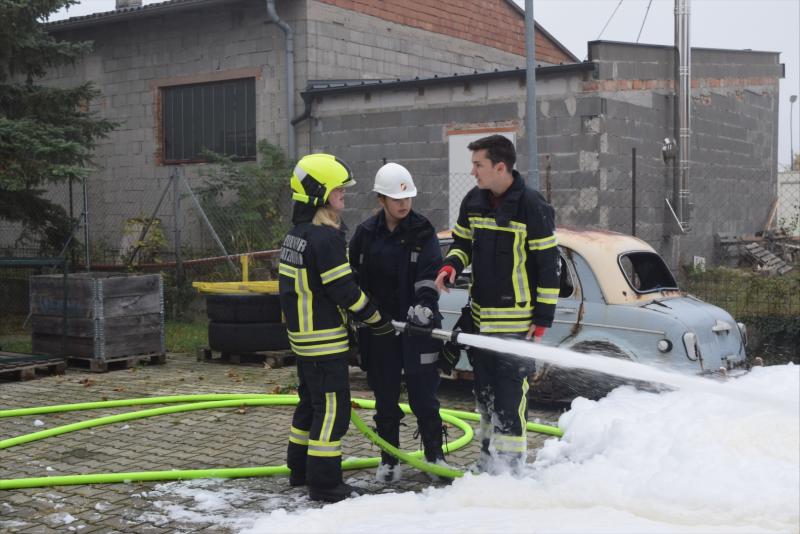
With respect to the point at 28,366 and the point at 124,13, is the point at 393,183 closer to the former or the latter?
the point at 28,366

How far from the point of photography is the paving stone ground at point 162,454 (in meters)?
5.26

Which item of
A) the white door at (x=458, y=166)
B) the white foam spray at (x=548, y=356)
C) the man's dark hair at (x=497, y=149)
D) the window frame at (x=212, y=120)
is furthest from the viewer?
the window frame at (x=212, y=120)

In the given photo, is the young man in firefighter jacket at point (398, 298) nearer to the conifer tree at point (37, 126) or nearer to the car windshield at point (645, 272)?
the car windshield at point (645, 272)

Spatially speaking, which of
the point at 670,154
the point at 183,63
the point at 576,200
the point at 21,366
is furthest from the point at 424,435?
the point at 183,63

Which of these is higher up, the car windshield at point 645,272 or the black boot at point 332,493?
the car windshield at point 645,272

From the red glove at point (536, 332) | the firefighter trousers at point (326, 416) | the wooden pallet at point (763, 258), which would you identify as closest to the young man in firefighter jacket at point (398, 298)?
the firefighter trousers at point (326, 416)

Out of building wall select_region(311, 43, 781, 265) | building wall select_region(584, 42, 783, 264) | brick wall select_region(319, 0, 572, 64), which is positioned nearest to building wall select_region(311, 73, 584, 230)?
building wall select_region(311, 43, 781, 265)

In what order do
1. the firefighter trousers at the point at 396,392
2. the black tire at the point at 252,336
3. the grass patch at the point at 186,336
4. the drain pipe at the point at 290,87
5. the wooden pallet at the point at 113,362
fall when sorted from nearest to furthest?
the firefighter trousers at the point at 396,392
the wooden pallet at the point at 113,362
the black tire at the point at 252,336
the grass patch at the point at 186,336
the drain pipe at the point at 290,87

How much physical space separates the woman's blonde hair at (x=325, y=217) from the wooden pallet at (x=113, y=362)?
5.85 m

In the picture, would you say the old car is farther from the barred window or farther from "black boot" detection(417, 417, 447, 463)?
the barred window

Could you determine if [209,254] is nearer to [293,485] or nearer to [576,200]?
[576,200]

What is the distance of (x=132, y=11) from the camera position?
18.0m

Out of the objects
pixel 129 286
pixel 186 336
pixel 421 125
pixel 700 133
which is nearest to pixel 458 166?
pixel 421 125

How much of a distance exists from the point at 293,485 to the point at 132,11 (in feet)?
47.8
